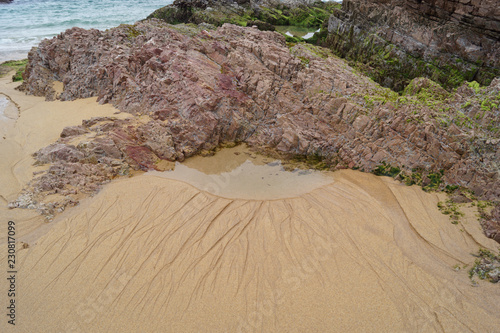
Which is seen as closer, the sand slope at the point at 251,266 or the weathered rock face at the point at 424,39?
the sand slope at the point at 251,266

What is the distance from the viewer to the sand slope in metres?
5.56

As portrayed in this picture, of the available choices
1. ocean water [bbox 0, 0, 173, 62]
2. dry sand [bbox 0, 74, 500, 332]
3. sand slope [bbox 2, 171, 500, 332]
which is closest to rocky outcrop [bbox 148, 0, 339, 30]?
ocean water [bbox 0, 0, 173, 62]

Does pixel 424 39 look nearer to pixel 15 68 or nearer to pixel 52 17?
pixel 15 68

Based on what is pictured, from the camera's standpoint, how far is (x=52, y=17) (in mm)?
38000

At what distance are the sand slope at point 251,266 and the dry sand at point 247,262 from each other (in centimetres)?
3

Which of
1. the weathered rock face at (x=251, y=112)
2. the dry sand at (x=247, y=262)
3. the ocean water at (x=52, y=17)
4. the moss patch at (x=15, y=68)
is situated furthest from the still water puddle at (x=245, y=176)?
the ocean water at (x=52, y=17)

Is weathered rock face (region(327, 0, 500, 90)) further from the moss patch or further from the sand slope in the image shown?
the moss patch

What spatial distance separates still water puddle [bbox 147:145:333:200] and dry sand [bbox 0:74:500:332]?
248 mm

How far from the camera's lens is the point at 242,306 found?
580 cm

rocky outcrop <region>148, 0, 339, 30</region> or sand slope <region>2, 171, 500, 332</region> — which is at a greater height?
rocky outcrop <region>148, 0, 339, 30</region>

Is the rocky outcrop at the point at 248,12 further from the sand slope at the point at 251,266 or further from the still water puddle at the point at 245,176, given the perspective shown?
the sand slope at the point at 251,266

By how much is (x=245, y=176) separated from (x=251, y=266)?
11.6 ft

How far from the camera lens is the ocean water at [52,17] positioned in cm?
3005

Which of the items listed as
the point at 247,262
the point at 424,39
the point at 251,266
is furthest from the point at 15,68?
the point at 424,39
